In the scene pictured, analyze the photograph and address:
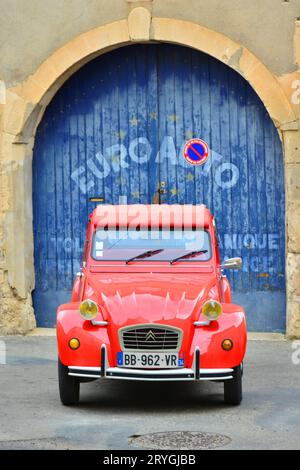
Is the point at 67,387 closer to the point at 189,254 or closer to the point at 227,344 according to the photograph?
the point at 227,344

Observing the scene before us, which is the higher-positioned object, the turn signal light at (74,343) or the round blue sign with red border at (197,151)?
the round blue sign with red border at (197,151)

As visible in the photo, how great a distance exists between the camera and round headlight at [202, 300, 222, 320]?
949cm

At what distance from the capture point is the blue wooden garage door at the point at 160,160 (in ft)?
46.2

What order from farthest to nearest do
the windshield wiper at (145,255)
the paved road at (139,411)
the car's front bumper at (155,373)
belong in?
the windshield wiper at (145,255)
the car's front bumper at (155,373)
the paved road at (139,411)

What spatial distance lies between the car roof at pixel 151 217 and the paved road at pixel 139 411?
60.8 inches

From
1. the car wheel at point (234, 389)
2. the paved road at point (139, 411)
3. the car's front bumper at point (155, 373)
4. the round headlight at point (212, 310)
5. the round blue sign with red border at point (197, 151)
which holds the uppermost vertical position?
the round blue sign with red border at point (197, 151)

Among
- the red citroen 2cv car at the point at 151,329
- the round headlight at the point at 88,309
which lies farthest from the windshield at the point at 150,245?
the round headlight at the point at 88,309

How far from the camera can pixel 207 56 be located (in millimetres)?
14164

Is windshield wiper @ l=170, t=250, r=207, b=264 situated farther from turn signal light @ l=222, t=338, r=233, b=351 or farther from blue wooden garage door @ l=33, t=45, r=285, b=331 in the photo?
blue wooden garage door @ l=33, t=45, r=285, b=331

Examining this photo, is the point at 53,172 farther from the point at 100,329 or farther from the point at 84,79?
the point at 100,329

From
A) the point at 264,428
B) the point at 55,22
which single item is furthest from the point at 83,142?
the point at 264,428

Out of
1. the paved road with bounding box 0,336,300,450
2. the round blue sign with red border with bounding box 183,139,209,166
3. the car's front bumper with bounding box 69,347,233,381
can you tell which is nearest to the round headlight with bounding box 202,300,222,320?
the car's front bumper with bounding box 69,347,233,381

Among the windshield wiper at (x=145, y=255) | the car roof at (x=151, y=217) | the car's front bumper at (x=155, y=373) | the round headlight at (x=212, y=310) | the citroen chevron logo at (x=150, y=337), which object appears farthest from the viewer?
the car roof at (x=151, y=217)

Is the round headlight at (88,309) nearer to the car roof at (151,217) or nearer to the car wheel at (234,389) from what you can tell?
the car wheel at (234,389)
